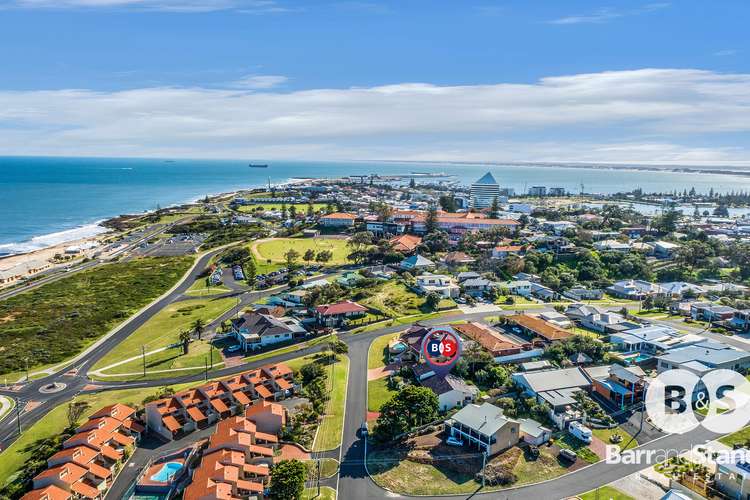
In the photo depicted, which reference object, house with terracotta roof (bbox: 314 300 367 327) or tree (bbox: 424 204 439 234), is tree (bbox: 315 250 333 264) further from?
Answer: house with terracotta roof (bbox: 314 300 367 327)

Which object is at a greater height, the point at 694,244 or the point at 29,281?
the point at 694,244

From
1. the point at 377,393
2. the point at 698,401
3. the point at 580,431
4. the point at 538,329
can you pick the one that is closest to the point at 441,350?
the point at 377,393

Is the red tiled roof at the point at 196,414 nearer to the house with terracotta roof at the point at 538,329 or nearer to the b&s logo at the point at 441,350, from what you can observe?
the b&s logo at the point at 441,350

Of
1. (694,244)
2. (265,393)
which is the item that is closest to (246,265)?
(265,393)

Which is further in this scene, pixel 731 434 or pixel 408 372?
pixel 408 372

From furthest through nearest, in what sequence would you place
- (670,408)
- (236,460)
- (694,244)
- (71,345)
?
(694,244) < (71,345) < (670,408) < (236,460)

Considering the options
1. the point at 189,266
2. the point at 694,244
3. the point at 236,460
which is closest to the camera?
the point at 236,460

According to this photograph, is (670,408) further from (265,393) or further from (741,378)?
(265,393)
